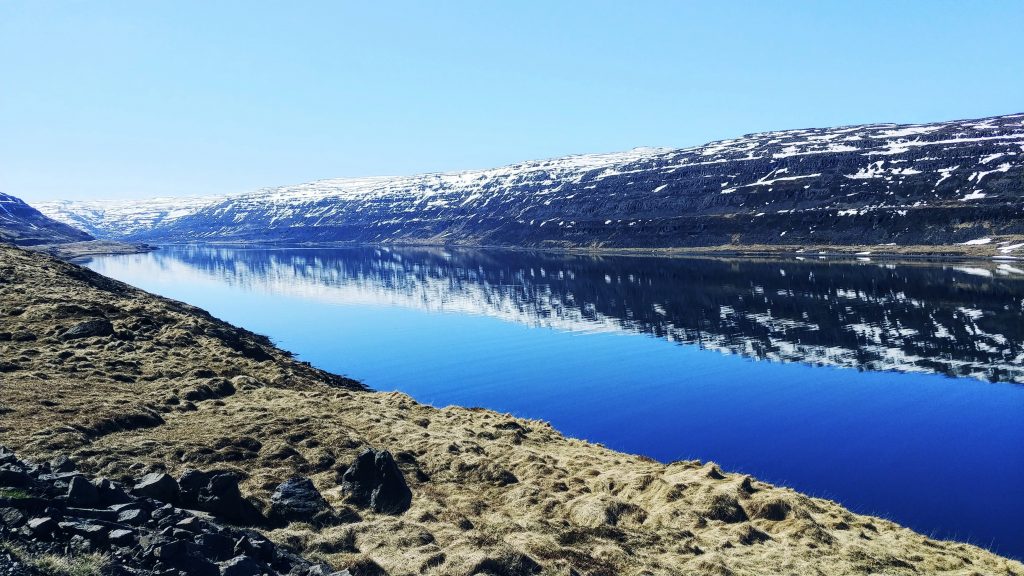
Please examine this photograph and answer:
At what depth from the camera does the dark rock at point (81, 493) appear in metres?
9.80

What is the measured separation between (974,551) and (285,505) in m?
16.8

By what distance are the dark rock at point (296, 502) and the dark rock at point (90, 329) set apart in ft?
A: 62.7

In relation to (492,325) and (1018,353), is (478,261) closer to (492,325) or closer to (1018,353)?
(492,325)

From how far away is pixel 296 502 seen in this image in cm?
1348

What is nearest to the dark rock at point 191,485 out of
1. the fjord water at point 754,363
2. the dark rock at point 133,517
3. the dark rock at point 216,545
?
the dark rock at point 133,517

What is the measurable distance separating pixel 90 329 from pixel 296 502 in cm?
2046

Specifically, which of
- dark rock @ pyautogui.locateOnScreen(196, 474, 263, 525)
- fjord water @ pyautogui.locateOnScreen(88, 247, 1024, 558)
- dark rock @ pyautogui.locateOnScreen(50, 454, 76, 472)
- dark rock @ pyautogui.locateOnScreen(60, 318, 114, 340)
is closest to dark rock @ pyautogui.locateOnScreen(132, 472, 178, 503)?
dark rock @ pyautogui.locateOnScreen(196, 474, 263, 525)

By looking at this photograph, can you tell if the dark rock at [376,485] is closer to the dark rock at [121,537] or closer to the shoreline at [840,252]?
the dark rock at [121,537]

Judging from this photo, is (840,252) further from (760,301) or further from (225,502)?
(225,502)

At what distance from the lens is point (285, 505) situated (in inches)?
524

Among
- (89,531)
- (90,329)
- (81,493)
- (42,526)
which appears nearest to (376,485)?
(81,493)

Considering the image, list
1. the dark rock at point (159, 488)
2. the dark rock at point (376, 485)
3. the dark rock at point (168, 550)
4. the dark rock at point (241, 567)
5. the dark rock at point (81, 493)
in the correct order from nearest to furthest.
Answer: the dark rock at point (168, 550), the dark rock at point (241, 567), the dark rock at point (81, 493), the dark rock at point (159, 488), the dark rock at point (376, 485)

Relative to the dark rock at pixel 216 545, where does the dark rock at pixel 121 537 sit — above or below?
above

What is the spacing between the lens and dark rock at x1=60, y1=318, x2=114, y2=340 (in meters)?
27.1
